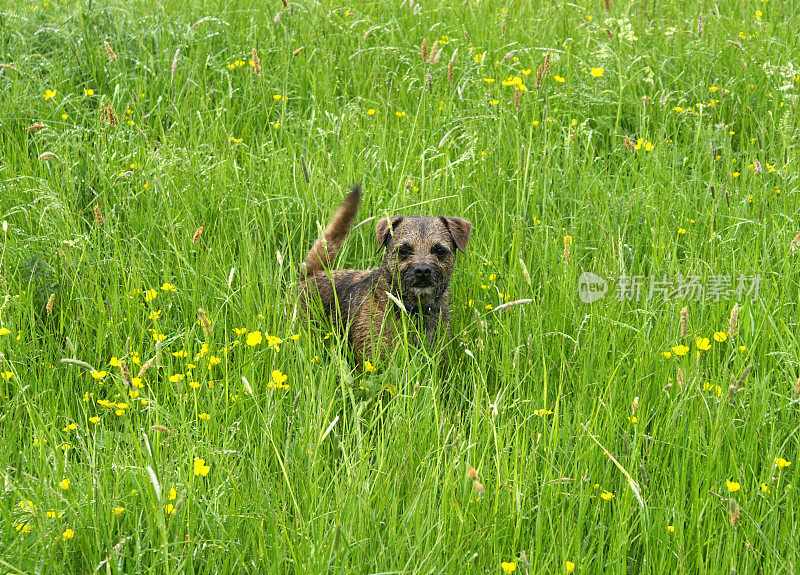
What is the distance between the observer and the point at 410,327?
4.16 meters

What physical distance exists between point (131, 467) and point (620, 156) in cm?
395

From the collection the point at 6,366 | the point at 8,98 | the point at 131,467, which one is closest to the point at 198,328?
the point at 6,366

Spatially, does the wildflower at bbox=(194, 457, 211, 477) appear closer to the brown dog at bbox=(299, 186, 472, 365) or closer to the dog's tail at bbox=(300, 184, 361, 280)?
the dog's tail at bbox=(300, 184, 361, 280)

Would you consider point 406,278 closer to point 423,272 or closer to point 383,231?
point 423,272

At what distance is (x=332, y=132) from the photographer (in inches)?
203

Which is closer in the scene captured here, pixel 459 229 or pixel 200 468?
pixel 200 468
